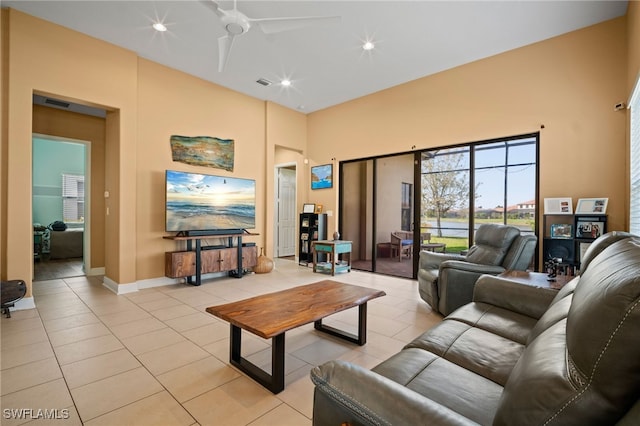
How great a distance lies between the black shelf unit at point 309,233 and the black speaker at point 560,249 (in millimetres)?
3998

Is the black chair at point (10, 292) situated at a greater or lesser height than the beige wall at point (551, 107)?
lesser

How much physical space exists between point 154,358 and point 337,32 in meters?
4.16

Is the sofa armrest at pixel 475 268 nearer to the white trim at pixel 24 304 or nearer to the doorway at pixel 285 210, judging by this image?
the white trim at pixel 24 304

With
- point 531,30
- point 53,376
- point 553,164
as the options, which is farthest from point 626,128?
point 53,376

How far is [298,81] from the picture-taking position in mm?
5297

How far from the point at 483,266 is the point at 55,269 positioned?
7.50m

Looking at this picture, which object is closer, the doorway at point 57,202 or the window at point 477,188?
the window at point 477,188

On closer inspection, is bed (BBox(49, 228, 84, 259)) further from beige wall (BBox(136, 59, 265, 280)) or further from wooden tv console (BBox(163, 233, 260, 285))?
wooden tv console (BBox(163, 233, 260, 285))

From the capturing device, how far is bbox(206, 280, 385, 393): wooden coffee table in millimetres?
1940

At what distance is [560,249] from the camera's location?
→ 369 centimetres

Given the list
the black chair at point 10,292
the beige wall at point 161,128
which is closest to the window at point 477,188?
the beige wall at point 161,128

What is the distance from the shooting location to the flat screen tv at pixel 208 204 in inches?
182

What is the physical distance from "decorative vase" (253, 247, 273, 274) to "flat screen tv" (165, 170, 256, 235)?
696 millimetres
